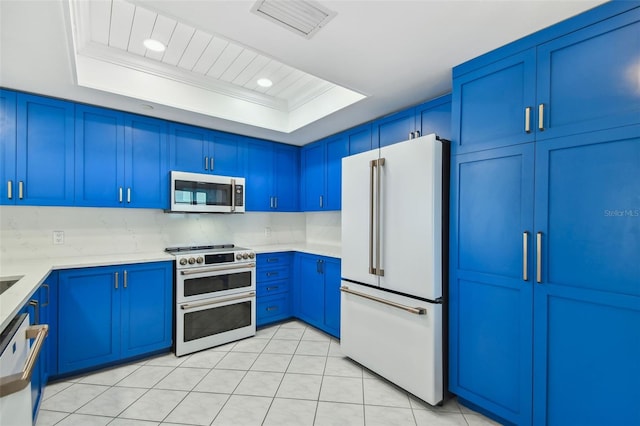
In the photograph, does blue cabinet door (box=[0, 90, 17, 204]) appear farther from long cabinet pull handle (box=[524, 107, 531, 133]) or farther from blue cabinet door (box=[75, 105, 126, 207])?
long cabinet pull handle (box=[524, 107, 531, 133])

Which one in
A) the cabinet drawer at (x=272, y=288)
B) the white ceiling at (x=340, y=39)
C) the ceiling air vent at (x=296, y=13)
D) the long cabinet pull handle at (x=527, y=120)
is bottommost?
the cabinet drawer at (x=272, y=288)

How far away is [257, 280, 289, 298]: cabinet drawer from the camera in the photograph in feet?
11.5

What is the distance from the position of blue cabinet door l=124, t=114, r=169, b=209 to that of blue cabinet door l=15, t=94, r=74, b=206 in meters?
0.44

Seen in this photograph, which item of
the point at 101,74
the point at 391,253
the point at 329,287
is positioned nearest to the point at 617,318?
the point at 391,253

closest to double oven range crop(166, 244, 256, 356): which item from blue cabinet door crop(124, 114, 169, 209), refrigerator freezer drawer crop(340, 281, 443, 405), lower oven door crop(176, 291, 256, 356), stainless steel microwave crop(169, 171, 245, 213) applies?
lower oven door crop(176, 291, 256, 356)

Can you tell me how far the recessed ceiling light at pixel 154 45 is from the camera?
2316 millimetres

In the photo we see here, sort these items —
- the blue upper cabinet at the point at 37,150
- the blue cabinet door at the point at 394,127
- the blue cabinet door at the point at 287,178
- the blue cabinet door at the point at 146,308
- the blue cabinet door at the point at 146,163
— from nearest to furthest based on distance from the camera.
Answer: the blue upper cabinet at the point at 37,150 → the blue cabinet door at the point at 146,308 → the blue cabinet door at the point at 394,127 → the blue cabinet door at the point at 146,163 → the blue cabinet door at the point at 287,178

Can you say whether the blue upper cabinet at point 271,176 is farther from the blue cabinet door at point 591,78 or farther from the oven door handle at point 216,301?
the blue cabinet door at point 591,78

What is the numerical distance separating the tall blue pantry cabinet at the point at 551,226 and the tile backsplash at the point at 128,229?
2243 mm

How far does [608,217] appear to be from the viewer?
1460mm

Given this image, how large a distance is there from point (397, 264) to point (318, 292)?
1.42 meters

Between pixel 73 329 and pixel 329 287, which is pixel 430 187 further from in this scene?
pixel 73 329

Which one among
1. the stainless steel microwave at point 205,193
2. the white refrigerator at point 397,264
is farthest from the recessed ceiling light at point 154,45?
the white refrigerator at point 397,264

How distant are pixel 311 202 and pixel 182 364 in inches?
90.4
